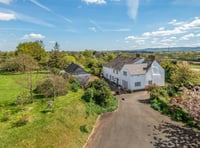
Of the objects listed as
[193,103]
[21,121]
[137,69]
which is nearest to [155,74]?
[137,69]

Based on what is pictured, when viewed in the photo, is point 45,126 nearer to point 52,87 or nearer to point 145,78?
point 52,87

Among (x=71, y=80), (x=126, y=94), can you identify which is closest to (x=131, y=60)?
(x=126, y=94)

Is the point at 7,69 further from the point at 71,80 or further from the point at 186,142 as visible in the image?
the point at 186,142

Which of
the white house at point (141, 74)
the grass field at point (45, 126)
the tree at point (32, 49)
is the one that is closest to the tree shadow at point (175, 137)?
the grass field at point (45, 126)

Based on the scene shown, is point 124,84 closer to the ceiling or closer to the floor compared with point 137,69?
closer to the floor

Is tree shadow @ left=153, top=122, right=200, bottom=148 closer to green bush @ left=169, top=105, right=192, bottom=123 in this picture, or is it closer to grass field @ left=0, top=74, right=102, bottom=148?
green bush @ left=169, top=105, right=192, bottom=123

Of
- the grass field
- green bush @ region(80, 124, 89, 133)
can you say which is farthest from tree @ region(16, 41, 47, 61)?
green bush @ region(80, 124, 89, 133)

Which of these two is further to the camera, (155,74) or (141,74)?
(155,74)
